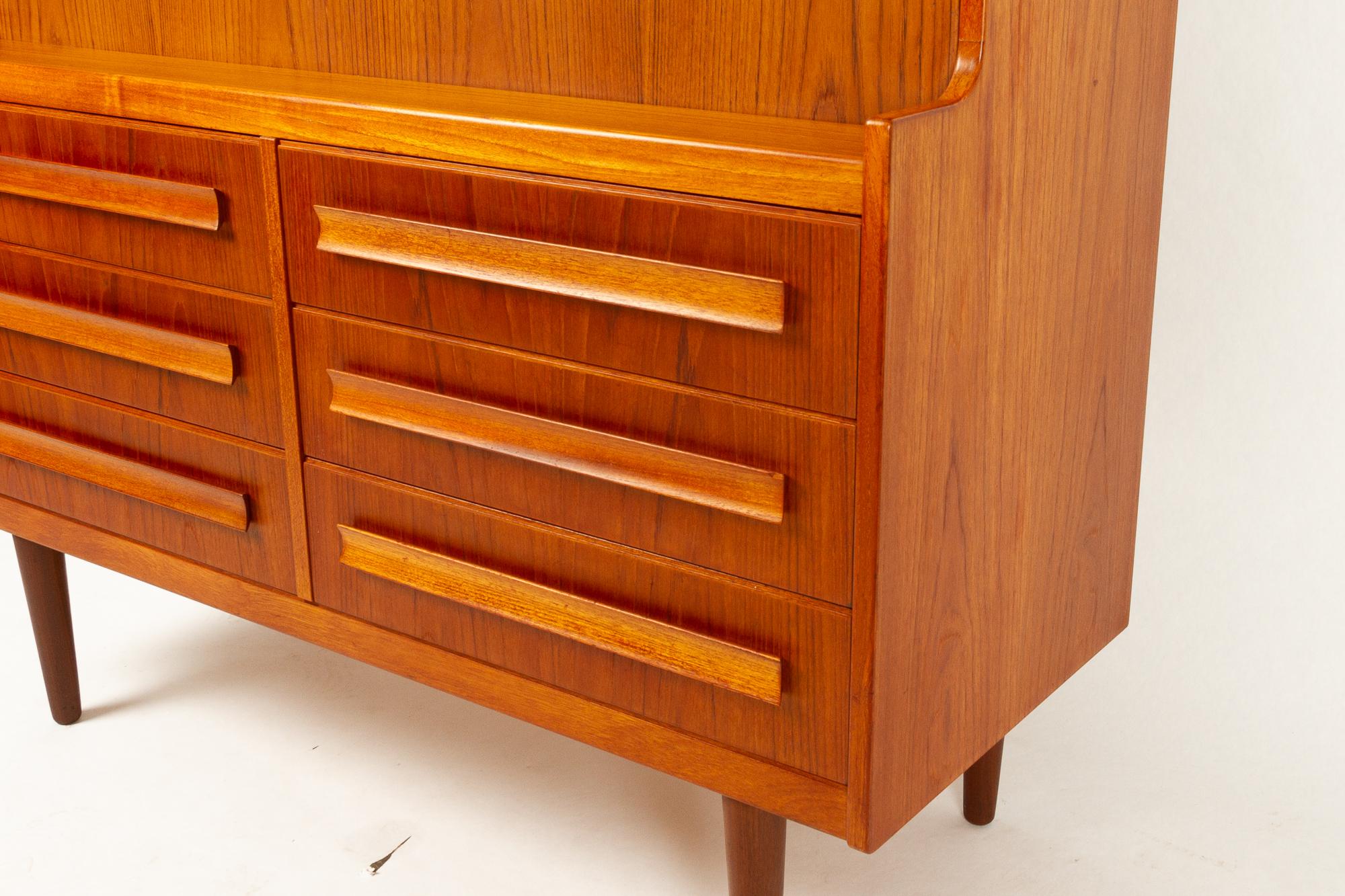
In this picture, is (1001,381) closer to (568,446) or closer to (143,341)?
(568,446)

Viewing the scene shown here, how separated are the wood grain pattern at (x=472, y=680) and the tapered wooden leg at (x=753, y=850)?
62 millimetres

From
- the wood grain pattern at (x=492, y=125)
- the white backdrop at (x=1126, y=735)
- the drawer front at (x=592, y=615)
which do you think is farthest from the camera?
the white backdrop at (x=1126, y=735)

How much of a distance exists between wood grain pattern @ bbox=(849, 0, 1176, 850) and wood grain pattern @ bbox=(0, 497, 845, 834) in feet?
→ 0.23

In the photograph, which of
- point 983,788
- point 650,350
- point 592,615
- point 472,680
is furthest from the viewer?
point 983,788

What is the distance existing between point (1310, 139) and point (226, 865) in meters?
1.62

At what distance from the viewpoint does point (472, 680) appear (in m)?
1.52

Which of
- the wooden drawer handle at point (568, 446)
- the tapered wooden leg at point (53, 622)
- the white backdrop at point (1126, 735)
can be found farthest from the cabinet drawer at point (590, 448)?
the tapered wooden leg at point (53, 622)

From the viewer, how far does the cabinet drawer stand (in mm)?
1238

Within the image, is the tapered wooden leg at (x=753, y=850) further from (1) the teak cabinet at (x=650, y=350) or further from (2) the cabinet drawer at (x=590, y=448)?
(2) the cabinet drawer at (x=590, y=448)

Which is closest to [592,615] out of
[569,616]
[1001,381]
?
[569,616]

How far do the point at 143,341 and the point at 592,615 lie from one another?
0.62 meters

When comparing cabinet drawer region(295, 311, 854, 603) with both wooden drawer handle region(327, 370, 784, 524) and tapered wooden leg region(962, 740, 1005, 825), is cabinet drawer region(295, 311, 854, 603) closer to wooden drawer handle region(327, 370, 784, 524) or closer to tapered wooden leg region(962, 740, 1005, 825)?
wooden drawer handle region(327, 370, 784, 524)

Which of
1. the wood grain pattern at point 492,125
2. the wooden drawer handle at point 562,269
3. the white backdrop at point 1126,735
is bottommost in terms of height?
the white backdrop at point 1126,735

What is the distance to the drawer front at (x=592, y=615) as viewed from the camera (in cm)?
129
